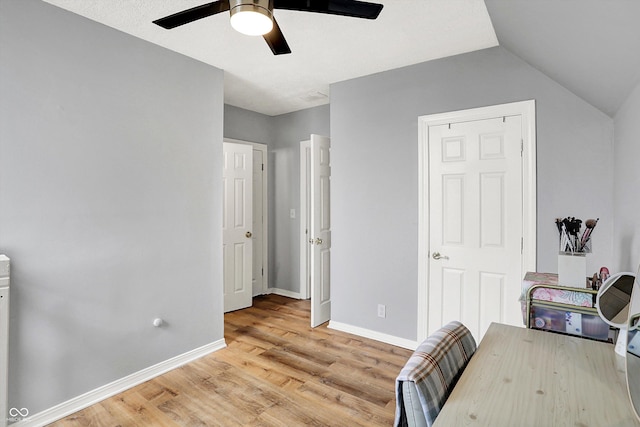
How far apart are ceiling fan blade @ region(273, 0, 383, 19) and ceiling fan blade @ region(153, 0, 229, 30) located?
26 cm

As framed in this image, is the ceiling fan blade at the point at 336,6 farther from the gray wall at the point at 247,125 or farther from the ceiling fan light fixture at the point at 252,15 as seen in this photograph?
the gray wall at the point at 247,125

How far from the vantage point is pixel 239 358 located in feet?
9.55

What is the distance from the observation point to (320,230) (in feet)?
12.1

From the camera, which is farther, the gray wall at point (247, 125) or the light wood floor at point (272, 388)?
the gray wall at point (247, 125)

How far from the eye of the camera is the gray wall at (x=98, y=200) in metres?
1.96

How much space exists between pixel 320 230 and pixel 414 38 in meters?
2.02

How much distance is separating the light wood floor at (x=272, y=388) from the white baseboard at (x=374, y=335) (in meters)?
0.06

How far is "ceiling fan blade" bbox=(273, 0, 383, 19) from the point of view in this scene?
1.55 meters

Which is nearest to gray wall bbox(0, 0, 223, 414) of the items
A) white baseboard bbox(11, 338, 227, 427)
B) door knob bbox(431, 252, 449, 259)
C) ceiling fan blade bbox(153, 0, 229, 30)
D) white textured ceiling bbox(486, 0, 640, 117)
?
white baseboard bbox(11, 338, 227, 427)

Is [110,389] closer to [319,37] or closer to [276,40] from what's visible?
[276,40]

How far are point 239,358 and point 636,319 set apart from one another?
2717 mm

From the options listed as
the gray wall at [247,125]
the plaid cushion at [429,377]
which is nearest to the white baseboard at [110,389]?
the plaid cushion at [429,377]

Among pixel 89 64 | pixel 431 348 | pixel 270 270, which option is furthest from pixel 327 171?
pixel 431 348

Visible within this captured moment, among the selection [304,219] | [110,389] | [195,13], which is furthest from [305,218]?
[195,13]
